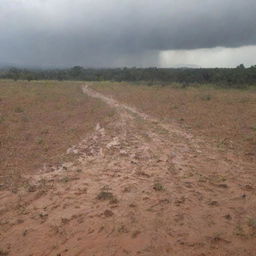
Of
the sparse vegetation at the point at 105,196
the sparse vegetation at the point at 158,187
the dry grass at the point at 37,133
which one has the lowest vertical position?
the dry grass at the point at 37,133

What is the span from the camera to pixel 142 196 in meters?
6.94

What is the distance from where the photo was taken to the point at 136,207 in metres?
6.42

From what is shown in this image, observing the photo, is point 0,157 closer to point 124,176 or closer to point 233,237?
point 124,176

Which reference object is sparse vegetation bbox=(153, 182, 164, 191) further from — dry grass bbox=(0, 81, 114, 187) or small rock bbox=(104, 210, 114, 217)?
dry grass bbox=(0, 81, 114, 187)

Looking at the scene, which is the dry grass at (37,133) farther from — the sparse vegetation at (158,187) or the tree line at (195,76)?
the tree line at (195,76)

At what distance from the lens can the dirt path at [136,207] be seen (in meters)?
5.20

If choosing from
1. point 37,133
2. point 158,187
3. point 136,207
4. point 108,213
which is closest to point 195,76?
point 37,133

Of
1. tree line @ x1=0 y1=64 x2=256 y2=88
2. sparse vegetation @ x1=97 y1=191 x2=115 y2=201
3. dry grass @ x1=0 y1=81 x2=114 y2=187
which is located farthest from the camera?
tree line @ x1=0 y1=64 x2=256 y2=88

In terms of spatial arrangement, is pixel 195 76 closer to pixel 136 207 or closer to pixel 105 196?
pixel 105 196

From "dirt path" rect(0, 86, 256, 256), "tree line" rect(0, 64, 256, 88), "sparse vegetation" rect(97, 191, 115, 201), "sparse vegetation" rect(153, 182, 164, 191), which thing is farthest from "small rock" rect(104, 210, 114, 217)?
"tree line" rect(0, 64, 256, 88)

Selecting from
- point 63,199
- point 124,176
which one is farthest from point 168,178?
point 63,199

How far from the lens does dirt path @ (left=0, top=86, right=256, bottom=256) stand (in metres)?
5.20

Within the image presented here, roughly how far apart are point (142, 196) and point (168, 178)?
47.5 inches

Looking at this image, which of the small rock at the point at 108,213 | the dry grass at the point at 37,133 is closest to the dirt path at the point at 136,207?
the small rock at the point at 108,213
